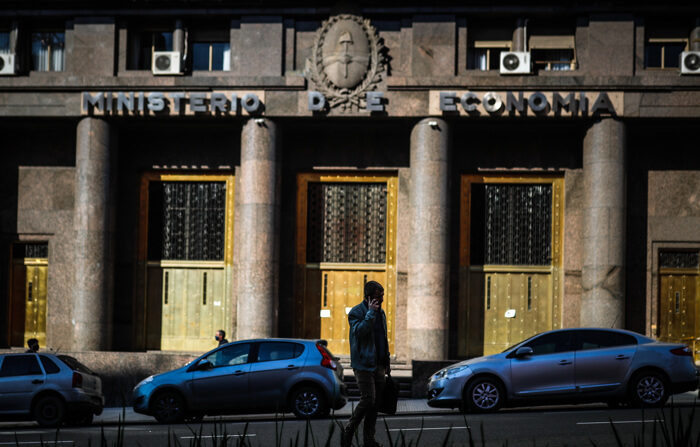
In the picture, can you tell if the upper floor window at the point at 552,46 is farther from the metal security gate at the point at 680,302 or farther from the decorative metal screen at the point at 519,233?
the metal security gate at the point at 680,302

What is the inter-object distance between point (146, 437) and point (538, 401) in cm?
664

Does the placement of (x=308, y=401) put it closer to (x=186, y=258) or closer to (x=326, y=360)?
(x=326, y=360)

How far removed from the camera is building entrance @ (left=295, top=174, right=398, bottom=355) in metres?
23.8

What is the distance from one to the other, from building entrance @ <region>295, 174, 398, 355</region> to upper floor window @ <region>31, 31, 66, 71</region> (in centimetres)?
745

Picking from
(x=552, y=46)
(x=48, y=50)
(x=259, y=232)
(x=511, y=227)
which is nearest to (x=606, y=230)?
(x=511, y=227)

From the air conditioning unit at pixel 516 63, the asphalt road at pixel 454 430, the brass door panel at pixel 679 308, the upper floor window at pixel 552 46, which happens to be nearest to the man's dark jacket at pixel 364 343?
the asphalt road at pixel 454 430

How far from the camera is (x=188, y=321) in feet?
79.2

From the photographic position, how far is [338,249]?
78.4ft

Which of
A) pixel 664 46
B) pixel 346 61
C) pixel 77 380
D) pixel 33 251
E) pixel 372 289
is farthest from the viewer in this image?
pixel 33 251

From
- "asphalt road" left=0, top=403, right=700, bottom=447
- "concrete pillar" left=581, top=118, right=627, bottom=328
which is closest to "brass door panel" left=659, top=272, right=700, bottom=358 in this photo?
"concrete pillar" left=581, top=118, right=627, bottom=328

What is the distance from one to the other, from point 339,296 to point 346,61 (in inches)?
250

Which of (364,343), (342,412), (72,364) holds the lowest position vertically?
(342,412)

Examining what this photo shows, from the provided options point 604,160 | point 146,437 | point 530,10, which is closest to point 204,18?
point 530,10

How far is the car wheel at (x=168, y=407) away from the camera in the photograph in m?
15.1
